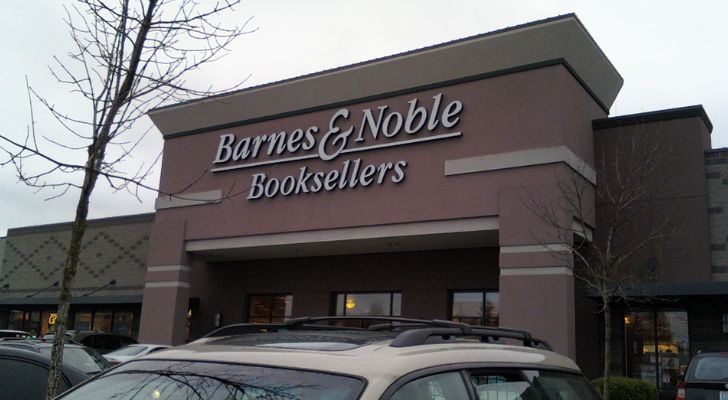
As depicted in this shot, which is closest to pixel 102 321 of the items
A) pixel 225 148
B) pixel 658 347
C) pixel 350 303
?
pixel 225 148

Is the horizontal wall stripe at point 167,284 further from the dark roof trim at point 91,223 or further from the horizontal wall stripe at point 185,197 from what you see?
the dark roof trim at point 91,223

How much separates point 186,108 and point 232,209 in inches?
160

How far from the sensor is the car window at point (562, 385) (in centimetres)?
346

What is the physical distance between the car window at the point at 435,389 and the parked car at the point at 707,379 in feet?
30.2

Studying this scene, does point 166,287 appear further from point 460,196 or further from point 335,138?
point 460,196

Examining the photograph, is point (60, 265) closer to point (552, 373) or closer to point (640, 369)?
point (640, 369)

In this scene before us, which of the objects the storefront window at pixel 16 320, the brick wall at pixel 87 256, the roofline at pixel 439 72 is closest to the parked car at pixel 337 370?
the roofline at pixel 439 72

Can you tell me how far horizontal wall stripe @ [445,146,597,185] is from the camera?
16.8 m

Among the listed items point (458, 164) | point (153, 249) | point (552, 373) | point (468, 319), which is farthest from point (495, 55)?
point (552, 373)

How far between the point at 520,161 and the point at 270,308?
11.3 metres

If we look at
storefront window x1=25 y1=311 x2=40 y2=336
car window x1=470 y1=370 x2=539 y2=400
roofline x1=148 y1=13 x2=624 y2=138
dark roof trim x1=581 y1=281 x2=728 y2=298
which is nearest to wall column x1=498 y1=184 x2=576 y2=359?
dark roof trim x1=581 y1=281 x2=728 y2=298

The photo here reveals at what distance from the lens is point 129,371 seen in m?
3.19

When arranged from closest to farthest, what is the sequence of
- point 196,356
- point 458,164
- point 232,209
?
point 196,356, point 458,164, point 232,209

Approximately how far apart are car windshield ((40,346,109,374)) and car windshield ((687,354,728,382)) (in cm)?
862
